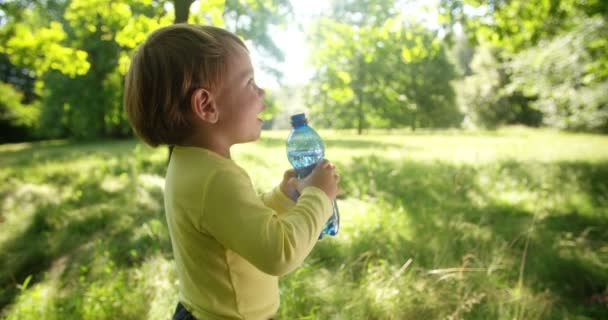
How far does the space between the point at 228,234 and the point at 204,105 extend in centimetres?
43

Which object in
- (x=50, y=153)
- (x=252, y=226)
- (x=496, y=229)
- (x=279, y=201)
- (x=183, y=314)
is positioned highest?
(x=252, y=226)

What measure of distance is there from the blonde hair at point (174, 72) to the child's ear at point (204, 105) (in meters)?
0.03

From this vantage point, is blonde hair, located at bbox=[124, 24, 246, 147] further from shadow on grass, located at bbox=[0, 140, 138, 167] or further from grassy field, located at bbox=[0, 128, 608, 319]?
shadow on grass, located at bbox=[0, 140, 138, 167]

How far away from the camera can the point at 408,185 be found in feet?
18.3

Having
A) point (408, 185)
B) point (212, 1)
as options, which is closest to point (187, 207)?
point (212, 1)

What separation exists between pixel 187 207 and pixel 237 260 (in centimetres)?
24

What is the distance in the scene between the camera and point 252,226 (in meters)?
1.03

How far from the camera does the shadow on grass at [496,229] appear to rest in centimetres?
299

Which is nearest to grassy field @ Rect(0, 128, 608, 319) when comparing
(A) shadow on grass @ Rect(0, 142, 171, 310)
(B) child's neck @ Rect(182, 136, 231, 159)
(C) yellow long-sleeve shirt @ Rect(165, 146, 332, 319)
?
(A) shadow on grass @ Rect(0, 142, 171, 310)

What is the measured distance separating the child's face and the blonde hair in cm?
3

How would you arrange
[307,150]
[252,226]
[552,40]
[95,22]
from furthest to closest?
[552,40] → [95,22] → [307,150] → [252,226]

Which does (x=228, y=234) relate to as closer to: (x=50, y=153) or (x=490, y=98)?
(x=50, y=153)

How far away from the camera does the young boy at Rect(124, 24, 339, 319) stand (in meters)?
1.06

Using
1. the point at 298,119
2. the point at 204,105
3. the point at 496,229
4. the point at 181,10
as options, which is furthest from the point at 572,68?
the point at 204,105
